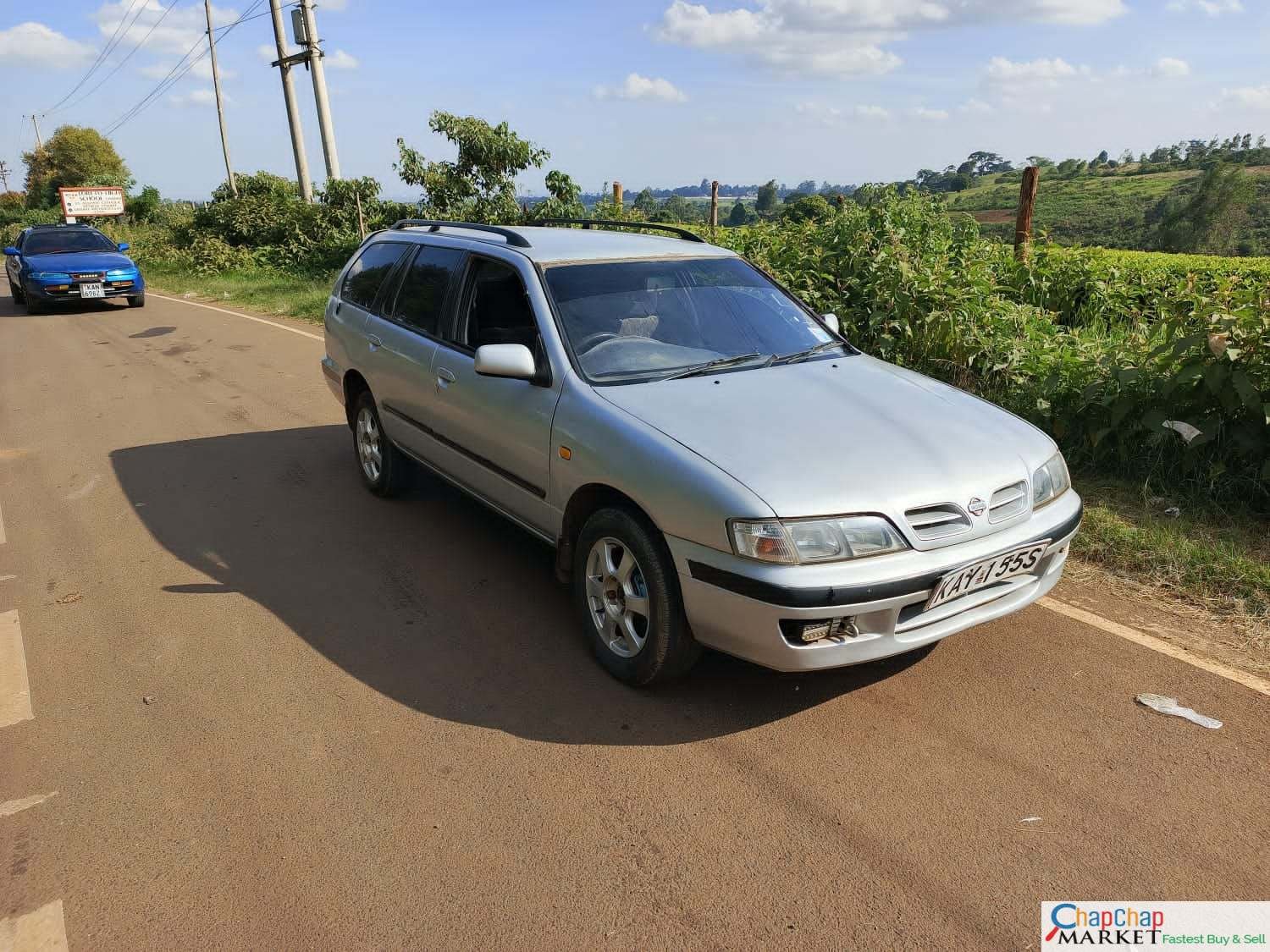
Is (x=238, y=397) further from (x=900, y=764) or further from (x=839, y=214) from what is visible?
(x=900, y=764)

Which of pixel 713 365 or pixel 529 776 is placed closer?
pixel 529 776

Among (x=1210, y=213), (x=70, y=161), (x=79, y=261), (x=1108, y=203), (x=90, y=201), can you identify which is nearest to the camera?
(x=79, y=261)

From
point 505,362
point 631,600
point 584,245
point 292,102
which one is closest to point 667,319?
point 584,245

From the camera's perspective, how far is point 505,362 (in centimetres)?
384

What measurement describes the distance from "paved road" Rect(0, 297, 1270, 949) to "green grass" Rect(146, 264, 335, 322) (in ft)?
36.9

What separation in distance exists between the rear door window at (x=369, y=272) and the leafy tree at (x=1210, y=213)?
156 ft

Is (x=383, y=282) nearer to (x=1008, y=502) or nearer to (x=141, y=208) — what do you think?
(x=1008, y=502)

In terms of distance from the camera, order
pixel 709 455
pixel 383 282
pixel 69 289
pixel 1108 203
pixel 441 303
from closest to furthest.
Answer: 1. pixel 709 455
2. pixel 441 303
3. pixel 383 282
4. pixel 69 289
5. pixel 1108 203

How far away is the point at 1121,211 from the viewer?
45.7 m

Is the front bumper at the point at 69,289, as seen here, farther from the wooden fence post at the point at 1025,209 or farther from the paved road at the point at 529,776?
the wooden fence post at the point at 1025,209

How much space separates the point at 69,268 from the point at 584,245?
50.4 feet

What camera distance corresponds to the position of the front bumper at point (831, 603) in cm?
294

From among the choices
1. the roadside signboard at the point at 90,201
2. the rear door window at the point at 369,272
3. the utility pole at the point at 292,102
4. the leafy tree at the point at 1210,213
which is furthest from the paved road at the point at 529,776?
the leafy tree at the point at 1210,213

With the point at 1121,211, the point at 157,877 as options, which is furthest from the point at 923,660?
the point at 1121,211
